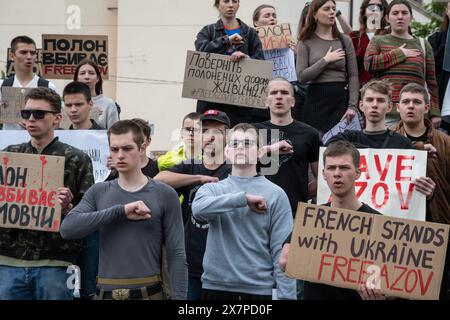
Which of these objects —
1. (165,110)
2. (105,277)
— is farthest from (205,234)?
(165,110)

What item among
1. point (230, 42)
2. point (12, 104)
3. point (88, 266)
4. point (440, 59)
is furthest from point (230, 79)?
point (88, 266)

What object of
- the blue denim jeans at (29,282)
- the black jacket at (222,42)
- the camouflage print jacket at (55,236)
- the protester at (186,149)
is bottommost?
the blue denim jeans at (29,282)

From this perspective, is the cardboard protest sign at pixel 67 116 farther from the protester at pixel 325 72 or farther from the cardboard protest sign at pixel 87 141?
the protester at pixel 325 72

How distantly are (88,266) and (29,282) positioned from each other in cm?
67

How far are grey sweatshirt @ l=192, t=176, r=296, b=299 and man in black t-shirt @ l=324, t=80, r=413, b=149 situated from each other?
4.81 feet

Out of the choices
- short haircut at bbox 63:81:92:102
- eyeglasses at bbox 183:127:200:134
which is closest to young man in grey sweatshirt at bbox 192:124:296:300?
eyeglasses at bbox 183:127:200:134

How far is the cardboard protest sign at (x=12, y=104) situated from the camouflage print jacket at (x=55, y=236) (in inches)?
89.9

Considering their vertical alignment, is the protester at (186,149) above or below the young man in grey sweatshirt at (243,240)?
above

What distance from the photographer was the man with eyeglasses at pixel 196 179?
928 cm

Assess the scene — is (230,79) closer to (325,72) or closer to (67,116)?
(325,72)

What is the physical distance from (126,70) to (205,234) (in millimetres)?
21614

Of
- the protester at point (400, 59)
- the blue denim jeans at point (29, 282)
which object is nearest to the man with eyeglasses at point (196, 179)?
the blue denim jeans at point (29, 282)
